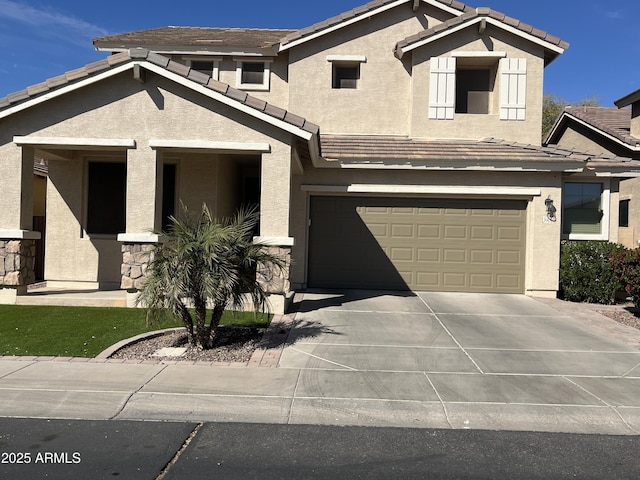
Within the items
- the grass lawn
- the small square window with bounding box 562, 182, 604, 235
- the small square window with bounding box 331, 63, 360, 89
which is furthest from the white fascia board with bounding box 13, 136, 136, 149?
the small square window with bounding box 562, 182, 604, 235

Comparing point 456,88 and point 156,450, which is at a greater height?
point 456,88

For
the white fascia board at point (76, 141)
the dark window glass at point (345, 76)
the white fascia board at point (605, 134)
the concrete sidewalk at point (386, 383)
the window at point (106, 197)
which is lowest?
the concrete sidewalk at point (386, 383)

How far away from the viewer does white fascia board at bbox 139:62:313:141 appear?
927 centimetres

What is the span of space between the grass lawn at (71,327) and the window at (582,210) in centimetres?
861

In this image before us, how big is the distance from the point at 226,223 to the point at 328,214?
16.5ft

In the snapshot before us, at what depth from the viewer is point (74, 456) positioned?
403cm

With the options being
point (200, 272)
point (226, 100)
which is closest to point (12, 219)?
point (226, 100)

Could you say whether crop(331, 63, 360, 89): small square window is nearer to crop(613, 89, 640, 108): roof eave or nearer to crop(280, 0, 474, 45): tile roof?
crop(280, 0, 474, 45): tile roof

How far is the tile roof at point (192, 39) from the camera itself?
1513cm

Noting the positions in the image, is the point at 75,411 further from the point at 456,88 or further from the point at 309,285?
the point at 456,88

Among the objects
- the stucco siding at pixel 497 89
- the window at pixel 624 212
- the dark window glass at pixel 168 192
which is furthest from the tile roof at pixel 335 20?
the window at pixel 624 212

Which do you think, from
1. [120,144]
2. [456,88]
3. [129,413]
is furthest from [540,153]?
[129,413]

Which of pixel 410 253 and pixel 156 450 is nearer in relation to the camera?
pixel 156 450

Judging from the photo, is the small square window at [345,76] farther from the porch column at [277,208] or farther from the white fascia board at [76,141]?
the white fascia board at [76,141]
